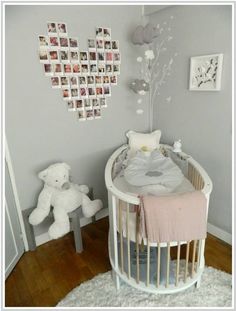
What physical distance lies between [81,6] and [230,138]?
65.8 inches

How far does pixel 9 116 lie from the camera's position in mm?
1762

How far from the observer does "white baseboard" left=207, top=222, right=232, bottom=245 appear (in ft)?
6.70

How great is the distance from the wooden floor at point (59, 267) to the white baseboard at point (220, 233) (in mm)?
41

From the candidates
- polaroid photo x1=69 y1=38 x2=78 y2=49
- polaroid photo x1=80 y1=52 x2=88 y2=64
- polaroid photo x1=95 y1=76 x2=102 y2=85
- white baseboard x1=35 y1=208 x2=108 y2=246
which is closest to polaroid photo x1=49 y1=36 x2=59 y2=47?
polaroid photo x1=69 y1=38 x2=78 y2=49

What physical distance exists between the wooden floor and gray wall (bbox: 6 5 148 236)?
0.48m

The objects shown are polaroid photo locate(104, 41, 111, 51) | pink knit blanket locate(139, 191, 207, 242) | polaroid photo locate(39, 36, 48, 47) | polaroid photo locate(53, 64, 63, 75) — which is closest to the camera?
pink knit blanket locate(139, 191, 207, 242)

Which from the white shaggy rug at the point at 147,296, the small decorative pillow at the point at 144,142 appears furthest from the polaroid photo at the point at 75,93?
the white shaggy rug at the point at 147,296

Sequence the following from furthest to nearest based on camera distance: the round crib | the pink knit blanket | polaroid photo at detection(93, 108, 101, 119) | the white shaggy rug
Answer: polaroid photo at detection(93, 108, 101, 119) < the white shaggy rug < the round crib < the pink knit blanket

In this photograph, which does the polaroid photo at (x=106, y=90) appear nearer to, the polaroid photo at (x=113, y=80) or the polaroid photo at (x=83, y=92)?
the polaroid photo at (x=113, y=80)

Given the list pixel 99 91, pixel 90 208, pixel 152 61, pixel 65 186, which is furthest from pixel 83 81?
pixel 90 208

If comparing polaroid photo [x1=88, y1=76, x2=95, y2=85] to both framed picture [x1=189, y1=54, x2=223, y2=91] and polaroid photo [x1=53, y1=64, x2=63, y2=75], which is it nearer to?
polaroid photo [x1=53, y1=64, x2=63, y2=75]

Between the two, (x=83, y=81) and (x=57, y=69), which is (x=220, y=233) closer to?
(x=83, y=81)

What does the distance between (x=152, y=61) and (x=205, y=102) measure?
0.76 metres
